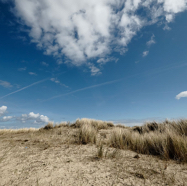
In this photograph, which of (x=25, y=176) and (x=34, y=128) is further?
(x=34, y=128)

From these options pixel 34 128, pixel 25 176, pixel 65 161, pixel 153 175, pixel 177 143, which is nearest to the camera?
pixel 153 175

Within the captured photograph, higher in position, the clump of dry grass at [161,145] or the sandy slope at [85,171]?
the clump of dry grass at [161,145]

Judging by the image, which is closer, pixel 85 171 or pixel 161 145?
pixel 85 171

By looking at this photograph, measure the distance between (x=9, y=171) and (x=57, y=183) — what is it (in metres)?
1.37

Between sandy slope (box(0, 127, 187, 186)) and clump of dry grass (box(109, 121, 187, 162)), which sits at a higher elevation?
clump of dry grass (box(109, 121, 187, 162))

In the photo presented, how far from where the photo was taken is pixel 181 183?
2.26 meters

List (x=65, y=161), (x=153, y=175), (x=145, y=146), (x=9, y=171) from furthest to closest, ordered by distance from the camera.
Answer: (x=145, y=146), (x=65, y=161), (x=9, y=171), (x=153, y=175)

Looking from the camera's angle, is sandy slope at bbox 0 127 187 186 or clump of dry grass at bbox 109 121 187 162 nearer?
sandy slope at bbox 0 127 187 186

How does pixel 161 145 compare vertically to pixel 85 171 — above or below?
above

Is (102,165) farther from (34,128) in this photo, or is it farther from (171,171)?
(34,128)

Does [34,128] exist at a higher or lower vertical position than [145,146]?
higher

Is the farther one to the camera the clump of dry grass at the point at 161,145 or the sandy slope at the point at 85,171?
the clump of dry grass at the point at 161,145

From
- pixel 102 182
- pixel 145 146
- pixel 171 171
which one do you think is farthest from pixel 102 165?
pixel 145 146

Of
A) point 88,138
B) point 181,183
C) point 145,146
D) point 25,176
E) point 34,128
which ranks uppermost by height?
point 34,128
